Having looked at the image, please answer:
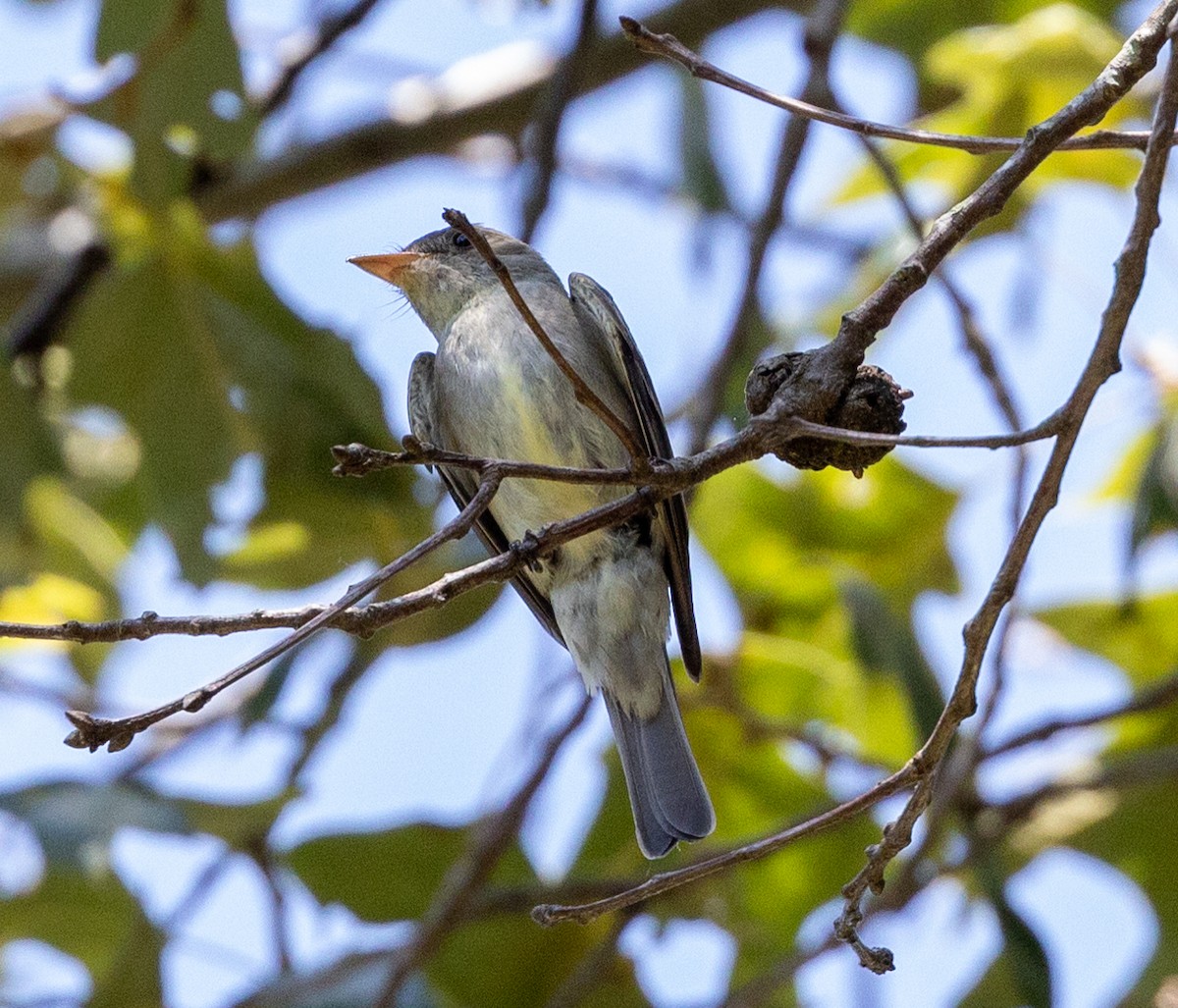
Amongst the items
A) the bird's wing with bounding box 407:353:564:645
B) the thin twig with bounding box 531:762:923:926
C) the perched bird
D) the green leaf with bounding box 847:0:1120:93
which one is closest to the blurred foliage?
the bird's wing with bounding box 407:353:564:645

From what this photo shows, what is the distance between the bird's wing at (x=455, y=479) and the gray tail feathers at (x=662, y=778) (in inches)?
12.9

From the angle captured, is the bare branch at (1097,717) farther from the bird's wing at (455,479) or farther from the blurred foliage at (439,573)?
the bird's wing at (455,479)

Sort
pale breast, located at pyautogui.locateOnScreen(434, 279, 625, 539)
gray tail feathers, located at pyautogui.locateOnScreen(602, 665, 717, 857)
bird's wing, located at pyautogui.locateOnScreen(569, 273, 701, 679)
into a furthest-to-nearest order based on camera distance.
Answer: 1. pale breast, located at pyautogui.locateOnScreen(434, 279, 625, 539)
2. bird's wing, located at pyautogui.locateOnScreen(569, 273, 701, 679)
3. gray tail feathers, located at pyautogui.locateOnScreen(602, 665, 717, 857)

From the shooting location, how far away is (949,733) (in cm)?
190

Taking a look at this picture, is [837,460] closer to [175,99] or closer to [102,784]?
[102,784]

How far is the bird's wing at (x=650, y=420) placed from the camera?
325 cm

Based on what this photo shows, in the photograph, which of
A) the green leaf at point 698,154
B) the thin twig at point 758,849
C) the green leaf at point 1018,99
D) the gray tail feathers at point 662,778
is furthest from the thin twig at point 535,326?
the green leaf at point 698,154

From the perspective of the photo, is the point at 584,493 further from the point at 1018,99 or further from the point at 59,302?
the point at 59,302

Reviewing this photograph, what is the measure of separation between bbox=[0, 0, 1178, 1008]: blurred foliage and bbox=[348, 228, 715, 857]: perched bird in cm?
44

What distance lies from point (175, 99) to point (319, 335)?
697 mm

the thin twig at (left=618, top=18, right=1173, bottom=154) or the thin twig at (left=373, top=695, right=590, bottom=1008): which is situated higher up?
the thin twig at (left=618, top=18, right=1173, bottom=154)

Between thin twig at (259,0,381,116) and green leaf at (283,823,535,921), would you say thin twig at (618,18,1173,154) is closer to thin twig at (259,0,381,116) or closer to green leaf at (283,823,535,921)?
green leaf at (283,823,535,921)

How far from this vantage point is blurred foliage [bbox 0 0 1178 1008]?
3637 millimetres

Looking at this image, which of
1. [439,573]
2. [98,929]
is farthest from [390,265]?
[98,929]
